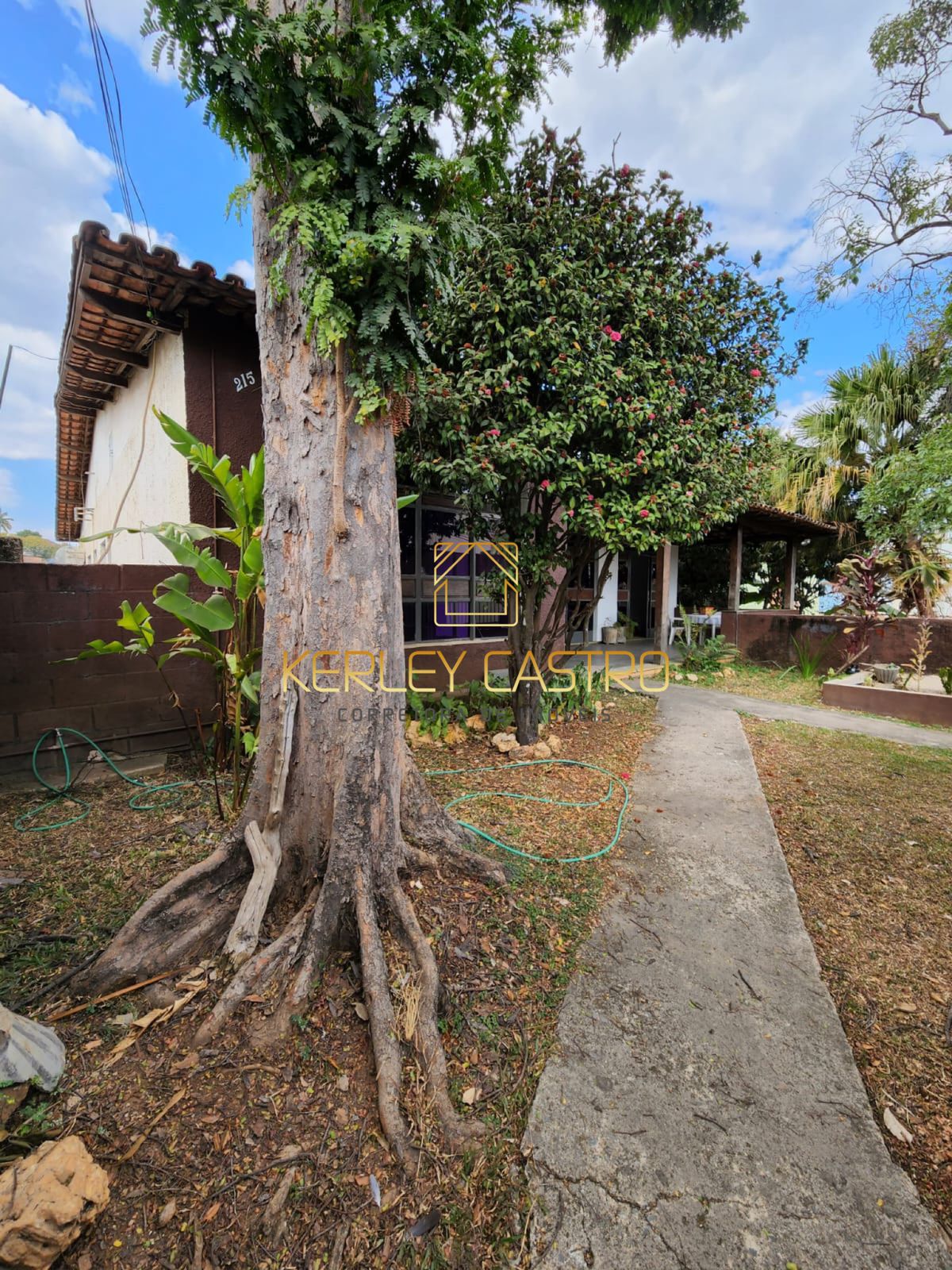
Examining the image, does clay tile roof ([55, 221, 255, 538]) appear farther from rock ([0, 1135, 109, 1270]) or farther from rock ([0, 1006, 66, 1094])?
rock ([0, 1135, 109, 1270])

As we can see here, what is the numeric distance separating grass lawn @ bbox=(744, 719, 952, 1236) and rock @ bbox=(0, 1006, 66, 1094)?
7.69ft

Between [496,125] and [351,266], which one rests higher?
[496,125]

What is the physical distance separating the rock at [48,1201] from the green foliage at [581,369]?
3.69 m

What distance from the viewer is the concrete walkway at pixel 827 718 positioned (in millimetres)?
5918

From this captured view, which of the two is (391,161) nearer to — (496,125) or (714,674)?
(496,125)

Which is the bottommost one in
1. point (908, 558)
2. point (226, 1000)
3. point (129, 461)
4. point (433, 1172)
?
point (433, 1172)

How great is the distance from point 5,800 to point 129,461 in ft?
16.7

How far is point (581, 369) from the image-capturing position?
12.7 ft

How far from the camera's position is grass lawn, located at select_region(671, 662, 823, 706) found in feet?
26.1

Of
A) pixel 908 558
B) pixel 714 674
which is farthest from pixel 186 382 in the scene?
pixel 908 558

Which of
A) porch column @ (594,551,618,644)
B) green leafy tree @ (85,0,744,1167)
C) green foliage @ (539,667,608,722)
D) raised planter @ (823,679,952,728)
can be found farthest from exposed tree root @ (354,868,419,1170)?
porch column @ (594,551,618,644)

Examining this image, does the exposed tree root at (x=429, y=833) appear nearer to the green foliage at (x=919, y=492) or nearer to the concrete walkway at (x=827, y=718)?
the concrete walkway at (x=827, y=718)

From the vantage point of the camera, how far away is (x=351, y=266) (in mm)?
1901

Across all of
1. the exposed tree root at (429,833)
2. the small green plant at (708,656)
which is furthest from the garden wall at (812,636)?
the exposed tree root at (429,833)
